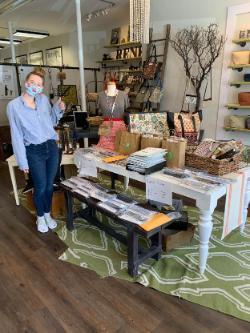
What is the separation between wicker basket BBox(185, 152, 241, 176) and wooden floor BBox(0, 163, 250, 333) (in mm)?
876

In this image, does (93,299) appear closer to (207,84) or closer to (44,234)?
(44,234)

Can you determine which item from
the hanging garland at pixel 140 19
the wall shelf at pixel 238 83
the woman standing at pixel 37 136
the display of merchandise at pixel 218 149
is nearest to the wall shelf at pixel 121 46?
the wall shelf at pixel 238 83

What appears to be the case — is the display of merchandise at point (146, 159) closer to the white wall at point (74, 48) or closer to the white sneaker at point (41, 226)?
the white sneaker at point (41, 226)

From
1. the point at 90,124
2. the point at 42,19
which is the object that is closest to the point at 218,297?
the point at 90,124

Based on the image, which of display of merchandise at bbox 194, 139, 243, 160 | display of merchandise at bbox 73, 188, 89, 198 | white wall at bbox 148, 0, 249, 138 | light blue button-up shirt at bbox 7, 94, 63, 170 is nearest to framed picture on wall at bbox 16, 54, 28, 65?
white wall at bbox 148, 0, 249, 138

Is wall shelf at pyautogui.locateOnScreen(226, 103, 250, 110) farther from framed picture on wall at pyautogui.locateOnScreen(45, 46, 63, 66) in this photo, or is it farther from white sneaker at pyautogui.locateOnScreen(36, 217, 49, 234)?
framed picture on wall at pyautogui.locateOnScreen(45, 46, 63, 66)

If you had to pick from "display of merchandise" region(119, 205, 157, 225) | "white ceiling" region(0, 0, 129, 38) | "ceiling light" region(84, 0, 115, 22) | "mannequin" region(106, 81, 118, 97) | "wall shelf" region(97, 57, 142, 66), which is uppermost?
"white ceiling" region(0, 0, 129, 38)

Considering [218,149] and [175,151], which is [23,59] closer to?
[175,151]

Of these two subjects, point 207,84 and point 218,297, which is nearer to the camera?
point 218,297

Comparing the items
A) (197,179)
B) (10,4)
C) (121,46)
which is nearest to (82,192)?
(197,179)

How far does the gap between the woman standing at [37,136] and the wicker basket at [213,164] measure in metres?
1.18

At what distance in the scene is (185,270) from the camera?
1.91 metres

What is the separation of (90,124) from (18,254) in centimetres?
171

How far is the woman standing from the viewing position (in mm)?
2086
